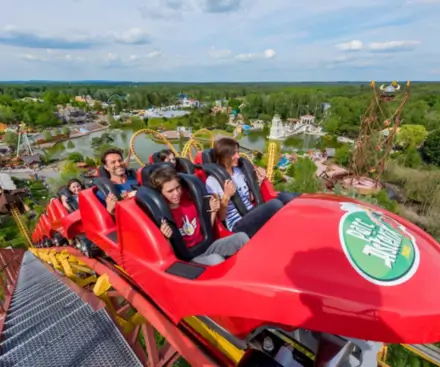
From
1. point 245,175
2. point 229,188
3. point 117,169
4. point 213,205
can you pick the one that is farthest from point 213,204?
point 117,169

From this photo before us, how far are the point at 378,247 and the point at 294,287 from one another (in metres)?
0.40

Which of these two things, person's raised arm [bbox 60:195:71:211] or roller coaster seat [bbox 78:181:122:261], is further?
person's raised arm [bbox 60:195:71:211]

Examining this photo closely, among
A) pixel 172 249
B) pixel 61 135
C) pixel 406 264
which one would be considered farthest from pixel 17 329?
pixel 61 135

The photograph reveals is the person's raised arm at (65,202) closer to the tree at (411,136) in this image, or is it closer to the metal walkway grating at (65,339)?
the metal walkway grating at (65,339)

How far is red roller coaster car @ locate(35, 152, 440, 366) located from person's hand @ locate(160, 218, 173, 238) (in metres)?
0.03

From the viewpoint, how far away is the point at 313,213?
4.44 feet

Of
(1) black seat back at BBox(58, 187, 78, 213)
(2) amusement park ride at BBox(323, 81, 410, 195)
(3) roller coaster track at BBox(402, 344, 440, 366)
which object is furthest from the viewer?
(2) amusement park ride at BBox(323, 81, 410, 195)

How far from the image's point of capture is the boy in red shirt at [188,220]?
1.67m

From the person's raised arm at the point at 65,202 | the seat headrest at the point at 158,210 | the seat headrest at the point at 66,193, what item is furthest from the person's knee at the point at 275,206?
the seat headrest at the point at 66,193

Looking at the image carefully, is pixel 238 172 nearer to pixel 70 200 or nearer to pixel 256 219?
pixel 256 219

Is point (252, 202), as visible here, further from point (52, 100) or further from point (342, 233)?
point (52, 100)

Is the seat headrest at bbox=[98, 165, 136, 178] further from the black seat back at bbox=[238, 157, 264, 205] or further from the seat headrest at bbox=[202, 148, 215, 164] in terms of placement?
the black seat back at bbox=[238, 157, 264, 205]

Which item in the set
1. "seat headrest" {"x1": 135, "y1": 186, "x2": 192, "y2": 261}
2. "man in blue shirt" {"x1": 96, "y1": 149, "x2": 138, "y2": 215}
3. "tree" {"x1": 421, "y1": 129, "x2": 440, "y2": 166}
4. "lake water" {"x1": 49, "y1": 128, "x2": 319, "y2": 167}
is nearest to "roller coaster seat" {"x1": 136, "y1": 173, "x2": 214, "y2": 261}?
"seat headrest" {"x1": 135, "y1": 186, "x2": 192, "y2": 261}

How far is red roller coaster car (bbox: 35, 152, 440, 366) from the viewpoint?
38.3 inches
